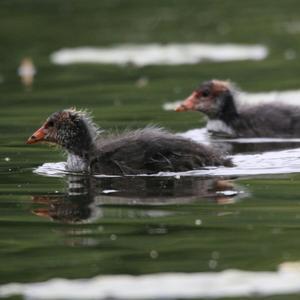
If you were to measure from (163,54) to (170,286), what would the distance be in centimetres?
1488

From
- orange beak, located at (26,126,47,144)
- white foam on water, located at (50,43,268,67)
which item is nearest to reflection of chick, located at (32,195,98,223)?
orange beak, located at (26,126,47,144)

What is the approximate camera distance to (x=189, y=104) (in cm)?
1633

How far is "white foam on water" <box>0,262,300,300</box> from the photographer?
24.4 feet

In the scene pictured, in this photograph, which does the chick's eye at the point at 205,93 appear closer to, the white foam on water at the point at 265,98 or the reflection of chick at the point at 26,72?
the white foam on water at the point at 265,98

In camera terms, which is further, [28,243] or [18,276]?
[28,243]

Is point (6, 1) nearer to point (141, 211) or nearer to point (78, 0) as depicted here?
point (78, 0)

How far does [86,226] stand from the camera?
31.6 feet

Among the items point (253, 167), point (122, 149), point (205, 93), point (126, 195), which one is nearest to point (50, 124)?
point (122, 149)

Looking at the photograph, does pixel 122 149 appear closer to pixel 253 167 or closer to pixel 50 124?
pixel 50 124

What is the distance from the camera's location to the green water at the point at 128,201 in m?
8.53

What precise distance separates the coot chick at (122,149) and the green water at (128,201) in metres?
0.32

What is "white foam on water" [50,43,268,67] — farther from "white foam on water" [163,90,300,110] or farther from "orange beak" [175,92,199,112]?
"orange beak" [175,92,199,112]

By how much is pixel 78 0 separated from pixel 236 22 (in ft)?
19.3

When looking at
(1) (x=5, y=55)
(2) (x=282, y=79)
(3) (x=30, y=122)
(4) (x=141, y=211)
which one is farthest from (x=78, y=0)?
(4) (x=141, y=211)
